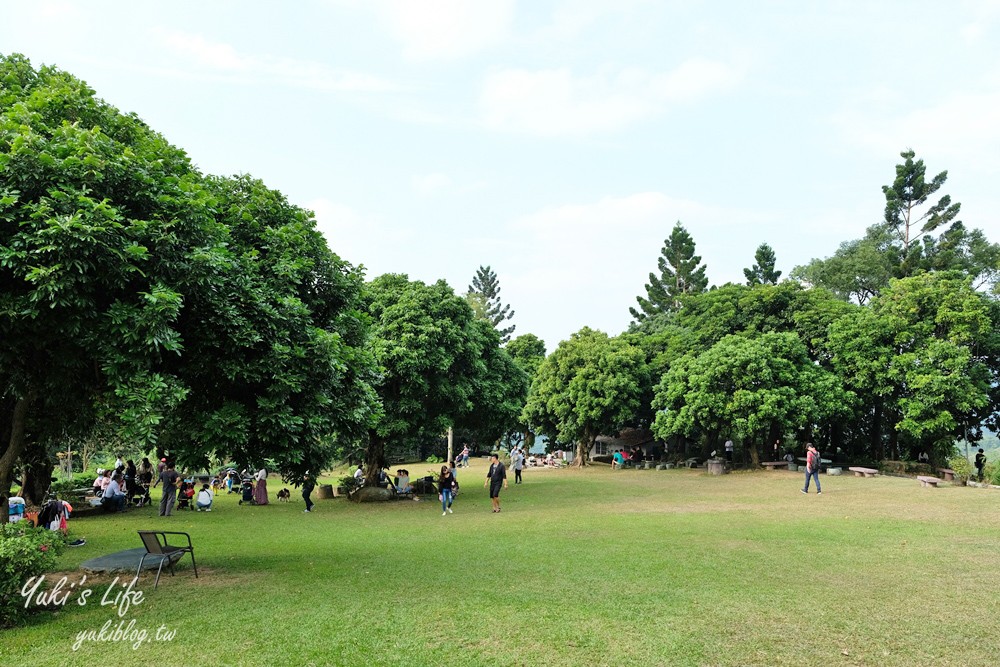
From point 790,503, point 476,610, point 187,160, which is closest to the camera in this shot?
point 476,610

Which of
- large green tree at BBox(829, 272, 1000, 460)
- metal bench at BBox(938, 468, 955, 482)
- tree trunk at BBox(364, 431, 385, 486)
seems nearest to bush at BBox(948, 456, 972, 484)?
metal bench at BBox(938, 468, 955, 482)

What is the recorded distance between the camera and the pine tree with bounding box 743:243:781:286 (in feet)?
175

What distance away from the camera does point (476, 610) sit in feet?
25.3

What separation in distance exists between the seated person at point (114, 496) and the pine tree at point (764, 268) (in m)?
48.1

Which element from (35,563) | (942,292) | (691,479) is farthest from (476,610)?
(942,292)

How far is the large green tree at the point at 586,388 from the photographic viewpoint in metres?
36.5

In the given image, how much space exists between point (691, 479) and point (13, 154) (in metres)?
27.4

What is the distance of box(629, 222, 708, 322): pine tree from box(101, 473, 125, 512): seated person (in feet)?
175

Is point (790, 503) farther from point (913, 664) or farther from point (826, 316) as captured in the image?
point (826, 316)

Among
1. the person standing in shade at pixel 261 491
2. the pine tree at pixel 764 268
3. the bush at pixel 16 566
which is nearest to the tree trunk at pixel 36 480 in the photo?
the person standing in shade at pixel 261 491

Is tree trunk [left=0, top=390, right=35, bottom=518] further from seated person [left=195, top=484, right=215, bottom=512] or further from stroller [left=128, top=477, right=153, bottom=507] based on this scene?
stroller [left=128, top=477, right=153, bottom=507]

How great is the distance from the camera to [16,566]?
23.6 ft

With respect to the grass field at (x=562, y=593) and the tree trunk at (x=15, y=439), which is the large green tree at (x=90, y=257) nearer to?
the tree trunk at (x=15, y=439)

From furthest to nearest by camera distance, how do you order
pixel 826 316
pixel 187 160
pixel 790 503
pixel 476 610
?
pixel 826 316
pixel 790 503
pixel 187 160
pixel 476 610
